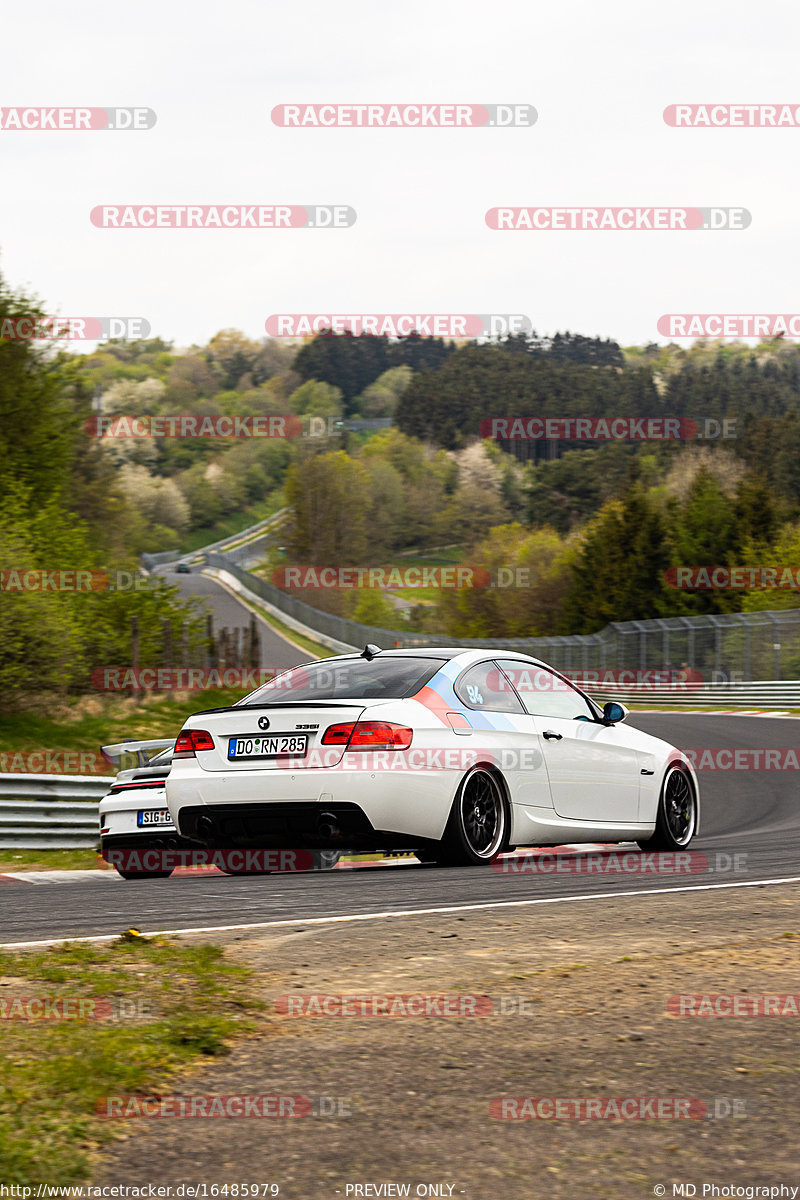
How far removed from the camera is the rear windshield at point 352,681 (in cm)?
896

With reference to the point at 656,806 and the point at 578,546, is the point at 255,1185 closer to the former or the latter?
the point at 656,806

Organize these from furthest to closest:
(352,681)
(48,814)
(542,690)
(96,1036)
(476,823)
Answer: (48,814)
(542,690)
(352,681)
(476,823)
(96,1036)

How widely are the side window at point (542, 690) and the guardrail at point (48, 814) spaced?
5059 mm

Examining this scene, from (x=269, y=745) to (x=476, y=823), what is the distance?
54.0 inches

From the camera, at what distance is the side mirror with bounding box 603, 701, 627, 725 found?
33.3 ft

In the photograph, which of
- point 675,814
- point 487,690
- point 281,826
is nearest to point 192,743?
point 281,826

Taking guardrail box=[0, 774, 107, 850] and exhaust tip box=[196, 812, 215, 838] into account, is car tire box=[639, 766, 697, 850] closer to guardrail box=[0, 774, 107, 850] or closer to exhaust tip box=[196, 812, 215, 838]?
exhaust tip box=[196, 812, 215, 838]

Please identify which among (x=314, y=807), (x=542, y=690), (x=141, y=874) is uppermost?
(x=542, y=690)

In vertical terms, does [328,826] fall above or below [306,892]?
above

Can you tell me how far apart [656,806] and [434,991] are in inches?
233

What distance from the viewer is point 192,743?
29.6ft

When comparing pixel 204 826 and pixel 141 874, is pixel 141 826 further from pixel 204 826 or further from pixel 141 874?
pixel 204 826

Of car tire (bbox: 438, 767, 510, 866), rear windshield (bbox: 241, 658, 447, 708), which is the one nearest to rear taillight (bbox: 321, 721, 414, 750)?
rear windshield (bbox: 241, 658, 447, 708)

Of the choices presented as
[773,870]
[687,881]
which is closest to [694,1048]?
[687,881]
